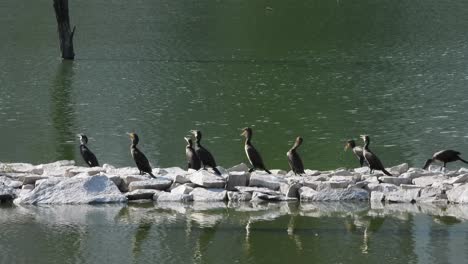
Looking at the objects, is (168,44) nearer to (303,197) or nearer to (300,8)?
(300,8)

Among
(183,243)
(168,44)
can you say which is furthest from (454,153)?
(168,44)

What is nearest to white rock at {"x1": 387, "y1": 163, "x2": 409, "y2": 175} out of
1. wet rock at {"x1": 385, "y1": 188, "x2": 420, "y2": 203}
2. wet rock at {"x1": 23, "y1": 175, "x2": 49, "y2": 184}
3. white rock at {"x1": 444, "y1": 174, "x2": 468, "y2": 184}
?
white rock at {"x1": 444, "y1": 174, "x2": 468, "y2": 184}

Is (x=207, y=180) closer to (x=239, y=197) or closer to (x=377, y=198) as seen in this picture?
(x=239, y=197)

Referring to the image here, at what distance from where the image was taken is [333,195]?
1766 cm

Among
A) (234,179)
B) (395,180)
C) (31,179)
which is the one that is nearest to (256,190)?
(234,179)

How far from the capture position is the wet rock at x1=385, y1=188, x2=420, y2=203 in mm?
17594

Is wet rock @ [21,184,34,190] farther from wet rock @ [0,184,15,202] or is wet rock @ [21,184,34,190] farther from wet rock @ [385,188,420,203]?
wet rock @ [385,188,420,203]

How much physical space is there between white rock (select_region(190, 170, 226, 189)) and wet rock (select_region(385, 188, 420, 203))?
112 inches

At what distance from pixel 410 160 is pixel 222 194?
18.8 feet

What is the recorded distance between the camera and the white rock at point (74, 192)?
1738 cm

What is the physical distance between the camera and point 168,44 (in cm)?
4209

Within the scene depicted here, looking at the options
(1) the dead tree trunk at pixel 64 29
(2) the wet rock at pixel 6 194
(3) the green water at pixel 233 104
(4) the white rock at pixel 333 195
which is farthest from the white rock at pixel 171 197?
(1) the dead tree trunk at pixel 64 29

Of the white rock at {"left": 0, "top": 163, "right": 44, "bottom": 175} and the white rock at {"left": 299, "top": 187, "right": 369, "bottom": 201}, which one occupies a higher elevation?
the white rock at {"left": 0, "top": 163, "right": 44, "bottom": 175}

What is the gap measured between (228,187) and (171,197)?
3.33 ft
